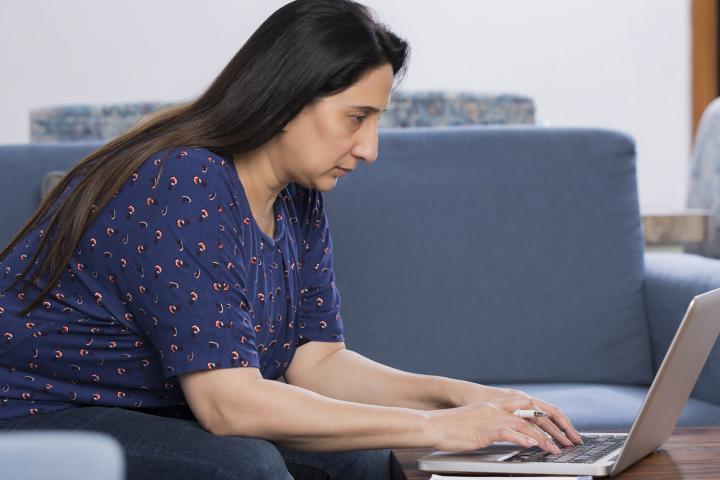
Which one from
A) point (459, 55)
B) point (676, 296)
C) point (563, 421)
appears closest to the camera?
point (563, 421)

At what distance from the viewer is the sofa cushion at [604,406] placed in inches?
69.9

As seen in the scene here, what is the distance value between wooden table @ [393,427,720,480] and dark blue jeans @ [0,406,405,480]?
27 millimetres

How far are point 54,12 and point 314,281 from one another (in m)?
3.58

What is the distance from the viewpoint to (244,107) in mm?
1363

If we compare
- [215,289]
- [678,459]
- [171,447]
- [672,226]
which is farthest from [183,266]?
[672,226]

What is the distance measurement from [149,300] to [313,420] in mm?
232

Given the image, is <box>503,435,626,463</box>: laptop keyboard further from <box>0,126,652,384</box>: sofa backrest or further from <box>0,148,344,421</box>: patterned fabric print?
<box>0,126,652,384</box>: sofa backrest

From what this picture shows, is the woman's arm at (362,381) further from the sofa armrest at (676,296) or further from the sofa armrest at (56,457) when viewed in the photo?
the sofa armrest at (56,457)

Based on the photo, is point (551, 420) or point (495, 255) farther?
point (495, 255)

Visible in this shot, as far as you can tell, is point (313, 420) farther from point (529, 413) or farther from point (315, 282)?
point (315, 282)

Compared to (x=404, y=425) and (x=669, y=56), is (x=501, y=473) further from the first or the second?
(x=669, y=56)

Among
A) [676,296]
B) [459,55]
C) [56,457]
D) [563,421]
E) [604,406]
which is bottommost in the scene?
[604,406]

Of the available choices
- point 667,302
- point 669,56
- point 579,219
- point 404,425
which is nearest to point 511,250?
point 579,219

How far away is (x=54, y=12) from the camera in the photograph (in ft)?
15.8
